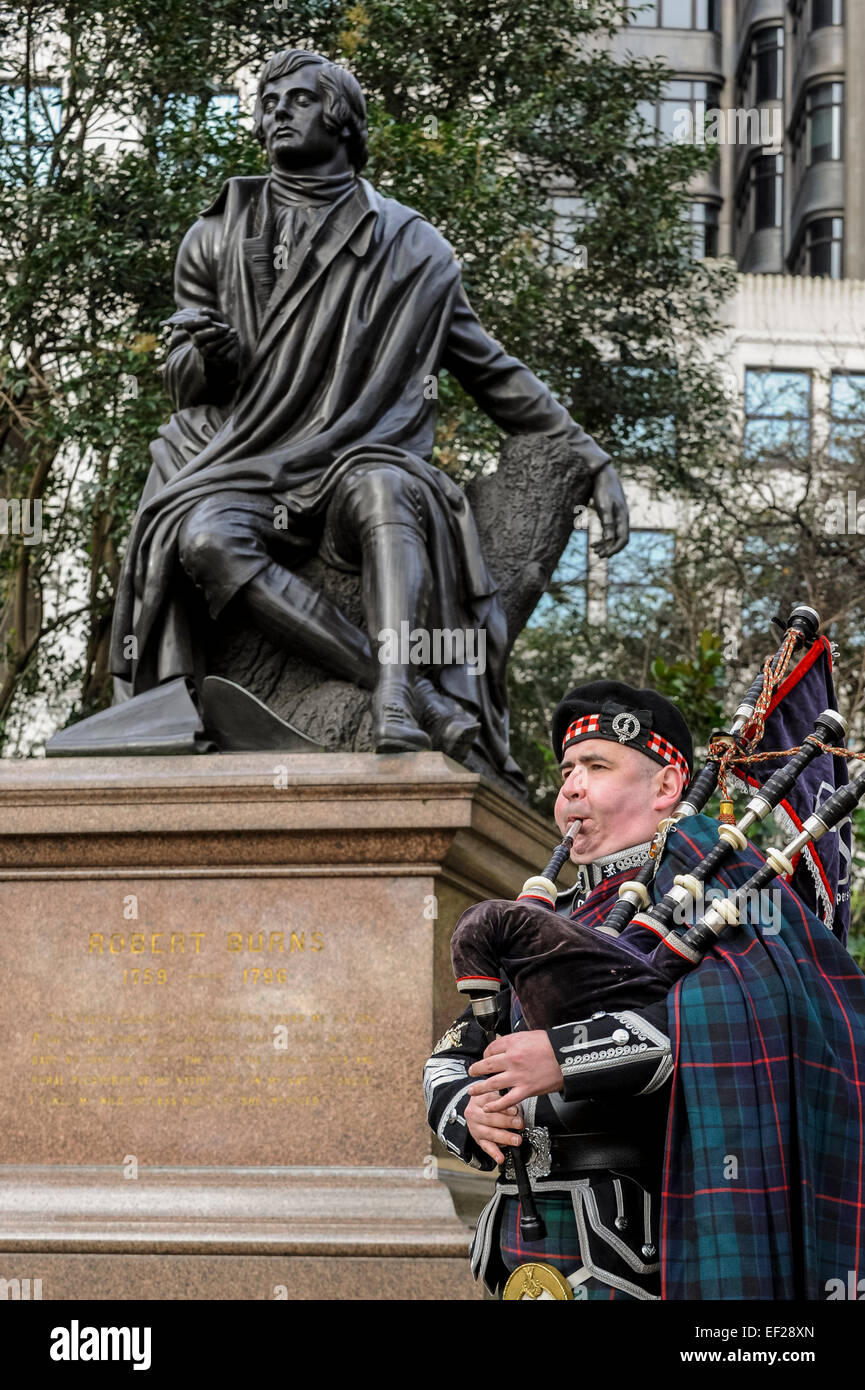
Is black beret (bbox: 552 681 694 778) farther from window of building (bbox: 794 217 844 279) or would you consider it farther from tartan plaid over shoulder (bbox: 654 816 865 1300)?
window of building (bbox: 794 217 844 279)

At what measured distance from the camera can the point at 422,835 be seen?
5.58 m

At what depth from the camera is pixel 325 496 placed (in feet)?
21.1

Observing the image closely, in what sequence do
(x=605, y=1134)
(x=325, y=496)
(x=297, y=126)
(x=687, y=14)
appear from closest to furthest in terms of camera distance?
1. (x=605, y=1134)
2. (x=325, y=496)
3. (x=297, y=126)
4. (x=687, y=14)

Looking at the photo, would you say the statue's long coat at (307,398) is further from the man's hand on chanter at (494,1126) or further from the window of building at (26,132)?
the window of building at (26,132)

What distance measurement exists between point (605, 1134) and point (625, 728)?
0.74m

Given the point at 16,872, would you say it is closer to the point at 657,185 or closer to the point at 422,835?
the point at 422,835

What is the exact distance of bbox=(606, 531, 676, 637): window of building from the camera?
22.6 m

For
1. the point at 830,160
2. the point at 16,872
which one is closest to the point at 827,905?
the point at 16,872

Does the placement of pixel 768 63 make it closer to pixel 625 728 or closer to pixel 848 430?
pixel 848 430

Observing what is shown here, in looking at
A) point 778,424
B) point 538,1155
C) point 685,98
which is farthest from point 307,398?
point 685,98

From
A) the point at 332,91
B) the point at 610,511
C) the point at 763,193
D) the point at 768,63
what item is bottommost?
the point at 610,511

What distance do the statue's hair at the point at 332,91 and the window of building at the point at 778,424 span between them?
1439 centimetres

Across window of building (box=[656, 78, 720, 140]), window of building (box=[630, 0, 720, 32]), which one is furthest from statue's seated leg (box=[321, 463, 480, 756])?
window of building (box=[630, 0, 720, 32])

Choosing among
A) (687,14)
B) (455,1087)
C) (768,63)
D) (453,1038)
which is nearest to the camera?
(455,1087)
